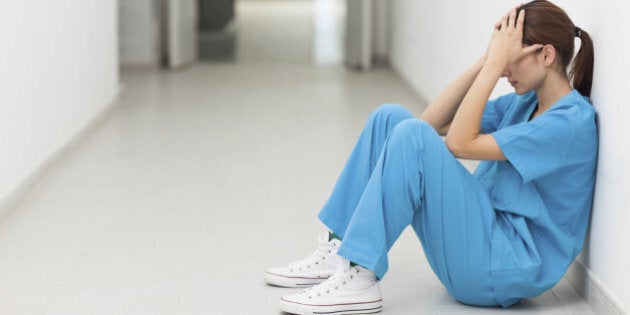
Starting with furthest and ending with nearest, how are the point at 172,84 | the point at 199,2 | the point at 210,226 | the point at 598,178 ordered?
the point at 199,2, the point at 172,84, the point at 210,226, the point at 598,178

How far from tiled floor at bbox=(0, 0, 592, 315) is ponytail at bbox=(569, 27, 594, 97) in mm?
571

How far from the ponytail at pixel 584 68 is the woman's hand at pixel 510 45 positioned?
199 millimetres

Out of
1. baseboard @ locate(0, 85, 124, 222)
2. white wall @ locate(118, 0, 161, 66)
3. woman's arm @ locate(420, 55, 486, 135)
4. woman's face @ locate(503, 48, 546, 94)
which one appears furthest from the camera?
white wall @ locate(118, 0, 161, 66)

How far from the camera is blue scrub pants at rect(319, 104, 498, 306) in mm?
2447

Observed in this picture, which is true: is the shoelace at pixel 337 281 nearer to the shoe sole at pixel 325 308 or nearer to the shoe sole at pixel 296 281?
the shoe sole at pixel 325 308

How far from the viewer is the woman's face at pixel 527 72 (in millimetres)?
2541

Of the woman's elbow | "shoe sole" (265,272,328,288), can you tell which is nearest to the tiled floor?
"shoe sole" (265,272,328,288)

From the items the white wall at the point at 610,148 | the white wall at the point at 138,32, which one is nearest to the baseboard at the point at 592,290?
the white wall at the point at 610,148

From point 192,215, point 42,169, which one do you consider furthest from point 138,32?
point 192,215

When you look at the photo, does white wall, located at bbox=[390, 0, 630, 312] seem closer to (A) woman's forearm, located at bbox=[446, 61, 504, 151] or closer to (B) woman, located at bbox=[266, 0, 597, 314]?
(B) woman, located at bbox=[266, 0, 597, 314]

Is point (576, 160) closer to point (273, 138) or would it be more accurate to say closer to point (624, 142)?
point (624, 142)

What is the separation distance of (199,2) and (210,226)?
8212mm

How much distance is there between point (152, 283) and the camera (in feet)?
9.54

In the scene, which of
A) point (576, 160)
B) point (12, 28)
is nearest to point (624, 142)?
point (576, 160)
